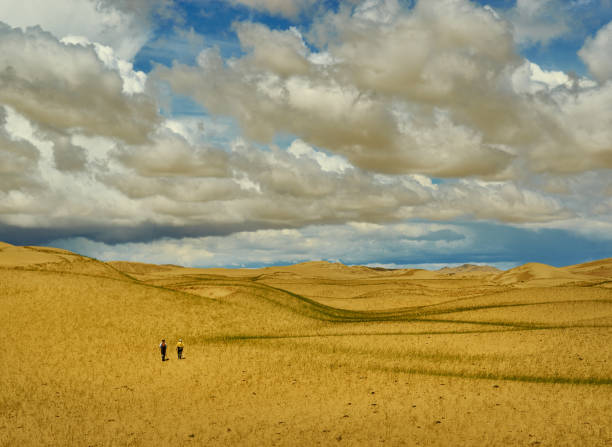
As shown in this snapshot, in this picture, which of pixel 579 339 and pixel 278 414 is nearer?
pixel 278 414

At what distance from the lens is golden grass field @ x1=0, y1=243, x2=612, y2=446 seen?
26531mm

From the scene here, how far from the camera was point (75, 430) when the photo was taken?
27.4m

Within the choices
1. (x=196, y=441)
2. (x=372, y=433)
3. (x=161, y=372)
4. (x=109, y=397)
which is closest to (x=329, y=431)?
(x=372, y=433)

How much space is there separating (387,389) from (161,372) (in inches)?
702

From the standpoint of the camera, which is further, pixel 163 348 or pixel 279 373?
pixel 163 348

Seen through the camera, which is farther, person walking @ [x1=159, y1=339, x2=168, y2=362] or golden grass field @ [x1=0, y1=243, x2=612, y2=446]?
person walking @ [x1=159, y1=339, x2=168, y2=362]

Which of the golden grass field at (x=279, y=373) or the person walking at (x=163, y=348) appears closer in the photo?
the golden grass field at (x=279, y=373)

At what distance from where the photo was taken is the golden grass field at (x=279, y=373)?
87.0ft

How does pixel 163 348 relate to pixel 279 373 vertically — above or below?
above

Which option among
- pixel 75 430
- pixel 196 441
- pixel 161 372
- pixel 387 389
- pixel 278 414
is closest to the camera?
pixel 196 441

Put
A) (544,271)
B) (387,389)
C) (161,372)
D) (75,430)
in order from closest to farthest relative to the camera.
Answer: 1. (75,430)
2. (387,389)
3. (161,372)
4. (544,271)

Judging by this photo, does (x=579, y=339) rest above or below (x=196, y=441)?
above

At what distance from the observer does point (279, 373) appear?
127ft

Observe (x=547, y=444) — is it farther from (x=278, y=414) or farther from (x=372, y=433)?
(x=278, y=414)
